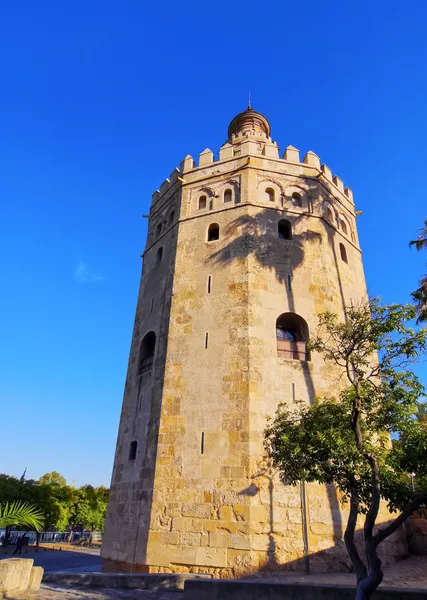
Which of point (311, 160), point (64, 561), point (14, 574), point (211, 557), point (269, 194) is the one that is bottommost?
point (64, 561)

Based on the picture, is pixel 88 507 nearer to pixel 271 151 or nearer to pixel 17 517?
pixel 271 151

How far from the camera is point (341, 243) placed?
626 inches

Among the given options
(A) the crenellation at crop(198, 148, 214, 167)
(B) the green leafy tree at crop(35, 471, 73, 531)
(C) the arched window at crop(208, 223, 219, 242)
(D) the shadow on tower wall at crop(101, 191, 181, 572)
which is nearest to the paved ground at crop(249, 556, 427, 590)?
(D) the shadow on tower wall at crop(101, 191, 181, 572)

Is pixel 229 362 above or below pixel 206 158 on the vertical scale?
below

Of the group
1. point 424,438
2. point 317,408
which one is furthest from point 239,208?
point 424,438

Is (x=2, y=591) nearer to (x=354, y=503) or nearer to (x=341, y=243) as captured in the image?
(x=354, y=503)

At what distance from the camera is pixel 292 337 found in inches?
519

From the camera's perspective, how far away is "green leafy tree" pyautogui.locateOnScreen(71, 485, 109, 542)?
4212 centimetres

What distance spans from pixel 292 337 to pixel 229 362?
243 cm

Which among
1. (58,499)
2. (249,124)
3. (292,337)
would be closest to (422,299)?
(292,337)

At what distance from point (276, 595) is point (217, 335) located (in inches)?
268

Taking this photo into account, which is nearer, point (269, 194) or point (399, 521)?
point (399, 521)

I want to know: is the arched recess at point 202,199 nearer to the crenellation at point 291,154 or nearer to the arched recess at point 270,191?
the arched recess at point 270,191

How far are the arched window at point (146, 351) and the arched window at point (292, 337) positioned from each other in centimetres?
440
